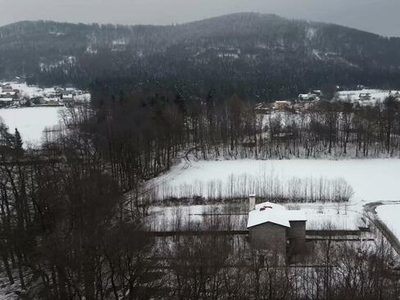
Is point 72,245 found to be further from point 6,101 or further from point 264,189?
point 6,101

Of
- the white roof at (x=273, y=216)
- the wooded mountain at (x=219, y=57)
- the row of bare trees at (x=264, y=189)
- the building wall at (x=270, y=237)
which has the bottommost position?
the row of bare trees at (x=264, y=189)

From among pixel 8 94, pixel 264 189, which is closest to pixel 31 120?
pixel 8 94

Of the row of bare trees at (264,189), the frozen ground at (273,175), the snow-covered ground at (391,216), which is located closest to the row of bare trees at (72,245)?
the row of bare trees at (264,189)

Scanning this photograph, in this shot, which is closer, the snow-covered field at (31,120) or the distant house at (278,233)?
the distant house at (278,233)

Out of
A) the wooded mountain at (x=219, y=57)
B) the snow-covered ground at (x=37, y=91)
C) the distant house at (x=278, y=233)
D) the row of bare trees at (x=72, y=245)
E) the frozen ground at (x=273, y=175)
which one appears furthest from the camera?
the snow-covered ground at (x=37, y=91)

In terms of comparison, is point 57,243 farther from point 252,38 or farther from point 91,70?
point 252,38

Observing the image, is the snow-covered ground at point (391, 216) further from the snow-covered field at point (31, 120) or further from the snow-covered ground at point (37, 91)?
the snow-covered ground at point (37, 91)

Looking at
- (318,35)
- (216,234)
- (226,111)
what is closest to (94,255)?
(216,234)
